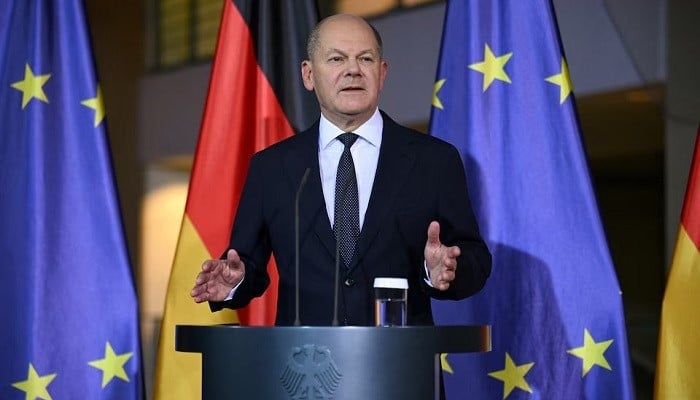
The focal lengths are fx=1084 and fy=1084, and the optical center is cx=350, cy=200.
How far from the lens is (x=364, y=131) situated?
2.31m

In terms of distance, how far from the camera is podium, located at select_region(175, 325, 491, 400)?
174 cm

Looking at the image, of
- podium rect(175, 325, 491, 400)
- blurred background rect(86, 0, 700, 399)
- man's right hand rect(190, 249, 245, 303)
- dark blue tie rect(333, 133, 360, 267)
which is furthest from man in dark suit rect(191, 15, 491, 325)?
blurred background rect(86, 0, 700, 399)

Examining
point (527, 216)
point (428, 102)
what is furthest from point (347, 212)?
point (428, 102)

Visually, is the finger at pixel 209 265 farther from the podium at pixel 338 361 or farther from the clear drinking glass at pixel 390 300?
the clear drinking glass at pixel 390 300

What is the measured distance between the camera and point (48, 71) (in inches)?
128

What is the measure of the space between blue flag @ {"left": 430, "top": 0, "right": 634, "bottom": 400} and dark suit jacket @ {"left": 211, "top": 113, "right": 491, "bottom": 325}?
671mm

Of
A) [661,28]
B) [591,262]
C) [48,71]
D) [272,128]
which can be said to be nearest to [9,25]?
[48,71]

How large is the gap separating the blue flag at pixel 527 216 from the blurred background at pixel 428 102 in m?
1.72

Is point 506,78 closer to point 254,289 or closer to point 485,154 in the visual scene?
point 485,154

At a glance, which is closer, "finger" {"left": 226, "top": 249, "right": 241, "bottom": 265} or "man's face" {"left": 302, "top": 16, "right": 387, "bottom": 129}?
"finger" {"left": 226, "top": 249, "right": 241, "bottom": 265}

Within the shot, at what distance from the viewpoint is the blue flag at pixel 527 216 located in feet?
9.34

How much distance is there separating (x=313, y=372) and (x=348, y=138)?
2.22 ft

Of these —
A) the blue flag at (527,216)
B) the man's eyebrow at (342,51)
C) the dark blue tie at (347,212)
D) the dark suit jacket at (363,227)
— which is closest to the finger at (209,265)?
the dark suit jacket at (363,227)

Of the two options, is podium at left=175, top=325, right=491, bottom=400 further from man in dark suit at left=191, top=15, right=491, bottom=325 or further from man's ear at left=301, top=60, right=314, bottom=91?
man's ear at left=301, top=60, right=314, bottom=91
